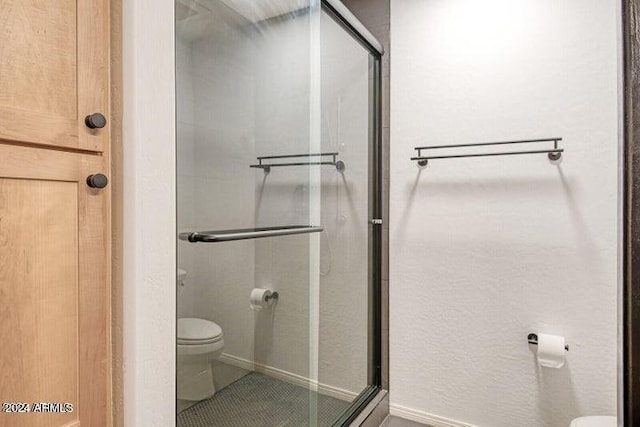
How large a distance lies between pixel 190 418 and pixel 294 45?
4.53 feet

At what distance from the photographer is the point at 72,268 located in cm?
87

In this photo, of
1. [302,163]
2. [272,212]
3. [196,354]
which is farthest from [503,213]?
[196,354]

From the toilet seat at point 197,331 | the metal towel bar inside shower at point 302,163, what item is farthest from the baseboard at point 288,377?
the metal towel bar inside shower at point 302,163

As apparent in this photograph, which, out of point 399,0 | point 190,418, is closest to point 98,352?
point 190,418

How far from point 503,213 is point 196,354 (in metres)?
1.54

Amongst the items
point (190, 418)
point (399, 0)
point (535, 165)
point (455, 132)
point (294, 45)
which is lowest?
point (190, 418)

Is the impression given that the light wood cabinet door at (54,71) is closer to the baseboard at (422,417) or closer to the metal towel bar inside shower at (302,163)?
the metal towel bar inside shower at (302,163)

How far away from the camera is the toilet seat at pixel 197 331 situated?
1.12 metres

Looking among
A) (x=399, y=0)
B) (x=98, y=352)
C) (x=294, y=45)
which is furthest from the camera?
(x=399, y=0)

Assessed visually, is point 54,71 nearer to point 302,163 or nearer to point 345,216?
point 302,163

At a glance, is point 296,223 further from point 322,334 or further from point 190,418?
point 190,418

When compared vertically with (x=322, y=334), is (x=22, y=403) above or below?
above

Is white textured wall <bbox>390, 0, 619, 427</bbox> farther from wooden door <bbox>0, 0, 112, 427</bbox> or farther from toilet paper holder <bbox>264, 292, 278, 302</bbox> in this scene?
wooden door <bbox>0, 0, 112, 427</bbox>

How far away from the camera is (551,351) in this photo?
170cm
